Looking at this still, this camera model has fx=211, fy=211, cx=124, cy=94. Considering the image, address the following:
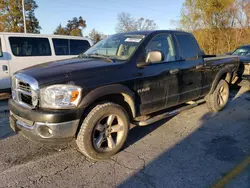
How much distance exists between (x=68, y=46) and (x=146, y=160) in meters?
5.83

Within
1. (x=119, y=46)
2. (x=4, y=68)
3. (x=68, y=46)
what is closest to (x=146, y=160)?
Result: (x=119, y=46)

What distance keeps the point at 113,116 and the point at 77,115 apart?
63 centimetres

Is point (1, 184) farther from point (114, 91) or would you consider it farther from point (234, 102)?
point (234, 102)

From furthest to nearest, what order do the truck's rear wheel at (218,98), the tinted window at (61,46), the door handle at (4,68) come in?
the tinted window at (61,46) < the door handle at (4,68) < the truck's rear wheel at (218,98)

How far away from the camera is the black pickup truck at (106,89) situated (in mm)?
2713

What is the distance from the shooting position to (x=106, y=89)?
3.00 metres

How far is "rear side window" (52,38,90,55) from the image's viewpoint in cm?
737

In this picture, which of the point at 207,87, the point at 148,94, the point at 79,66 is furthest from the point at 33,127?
the point at 207,87

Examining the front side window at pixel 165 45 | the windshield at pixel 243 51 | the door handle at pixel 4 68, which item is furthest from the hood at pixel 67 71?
the windshield at pixel 243 51

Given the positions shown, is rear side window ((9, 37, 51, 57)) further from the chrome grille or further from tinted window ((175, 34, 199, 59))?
tinted window ((175, 34, 199, 59))

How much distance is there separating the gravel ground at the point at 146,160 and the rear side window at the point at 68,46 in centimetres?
366

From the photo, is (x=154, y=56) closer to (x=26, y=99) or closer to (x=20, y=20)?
(x=26, y=99)

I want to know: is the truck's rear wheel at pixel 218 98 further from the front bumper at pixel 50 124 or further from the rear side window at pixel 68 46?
the rear side window at pixel 68 46

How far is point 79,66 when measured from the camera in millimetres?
3133
